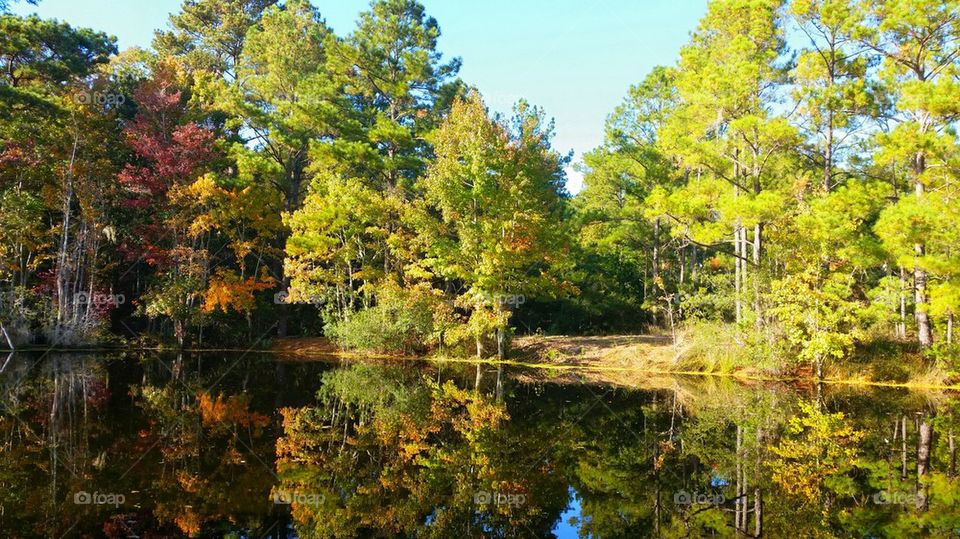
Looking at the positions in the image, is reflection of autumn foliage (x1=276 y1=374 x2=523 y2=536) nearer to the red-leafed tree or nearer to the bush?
the bush

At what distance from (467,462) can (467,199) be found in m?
12.9

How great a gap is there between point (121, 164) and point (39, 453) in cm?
2040

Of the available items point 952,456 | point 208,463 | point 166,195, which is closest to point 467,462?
point 208,463

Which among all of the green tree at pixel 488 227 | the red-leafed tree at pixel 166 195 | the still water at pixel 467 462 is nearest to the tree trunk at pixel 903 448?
the still water at pixel 467 462

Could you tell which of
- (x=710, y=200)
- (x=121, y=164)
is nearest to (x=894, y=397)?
(x=710, y=200)

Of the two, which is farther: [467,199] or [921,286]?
[467,199]

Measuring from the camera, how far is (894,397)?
43.6 feet

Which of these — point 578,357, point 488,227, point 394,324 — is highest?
point 488,227

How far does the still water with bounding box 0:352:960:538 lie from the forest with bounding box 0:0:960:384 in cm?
365

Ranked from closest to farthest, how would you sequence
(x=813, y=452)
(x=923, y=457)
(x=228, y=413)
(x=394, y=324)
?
(x=923, y=457) < (x=813, y=452) < (x=228, y=413) < (x=394, y=324)

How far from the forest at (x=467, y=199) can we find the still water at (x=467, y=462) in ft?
12.0

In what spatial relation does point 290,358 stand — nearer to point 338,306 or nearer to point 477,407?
point 338,306

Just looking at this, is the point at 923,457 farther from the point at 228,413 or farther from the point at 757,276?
the point at 228,413

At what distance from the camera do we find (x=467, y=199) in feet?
65.0
